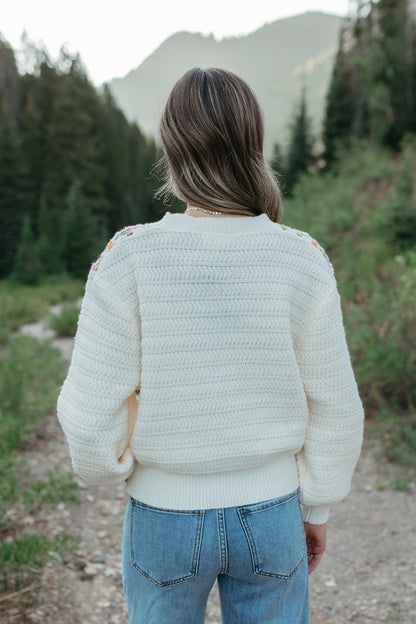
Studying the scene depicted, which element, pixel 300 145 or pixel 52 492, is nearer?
pixel 52 492

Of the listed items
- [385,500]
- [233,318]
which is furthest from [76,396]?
[385,500]

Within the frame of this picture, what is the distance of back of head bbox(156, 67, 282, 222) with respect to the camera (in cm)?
108

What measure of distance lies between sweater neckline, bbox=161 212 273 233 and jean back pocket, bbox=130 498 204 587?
597mm

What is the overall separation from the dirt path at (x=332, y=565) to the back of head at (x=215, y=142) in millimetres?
2034

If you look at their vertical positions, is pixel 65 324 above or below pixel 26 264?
above

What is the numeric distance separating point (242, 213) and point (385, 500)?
2857mm

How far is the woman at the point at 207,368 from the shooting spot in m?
1.06

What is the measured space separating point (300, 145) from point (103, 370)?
30.1 meters

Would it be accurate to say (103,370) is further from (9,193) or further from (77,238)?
(9,193)

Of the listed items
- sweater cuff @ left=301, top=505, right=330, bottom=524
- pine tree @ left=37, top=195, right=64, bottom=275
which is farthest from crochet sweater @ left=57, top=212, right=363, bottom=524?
pine tree @ left=37, top=195, right=64, bottom=275


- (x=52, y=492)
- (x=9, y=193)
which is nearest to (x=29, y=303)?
(x=52, y=492)

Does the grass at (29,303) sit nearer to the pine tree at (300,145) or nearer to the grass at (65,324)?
the grass at (65,324)

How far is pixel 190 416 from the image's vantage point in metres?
1.08

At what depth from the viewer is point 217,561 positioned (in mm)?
1096
